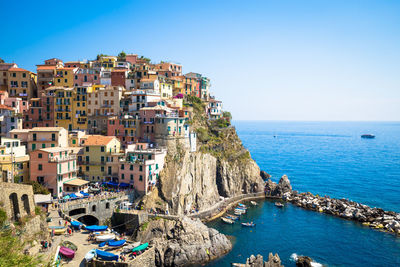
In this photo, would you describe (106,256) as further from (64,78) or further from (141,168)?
(64,78)

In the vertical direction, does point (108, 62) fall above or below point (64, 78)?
above

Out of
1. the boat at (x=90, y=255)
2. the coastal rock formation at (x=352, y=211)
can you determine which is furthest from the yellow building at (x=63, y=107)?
the coastal rock formation at (x=352, y=211)

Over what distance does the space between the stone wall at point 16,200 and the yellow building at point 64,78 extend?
45648 millimetres

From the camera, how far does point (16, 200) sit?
3784 centimetres

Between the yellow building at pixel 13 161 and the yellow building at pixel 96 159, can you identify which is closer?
the yellow building at pixel 13 161

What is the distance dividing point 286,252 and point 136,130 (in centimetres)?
3889

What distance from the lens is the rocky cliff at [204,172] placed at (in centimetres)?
6219

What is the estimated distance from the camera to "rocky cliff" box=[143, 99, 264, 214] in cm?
6219

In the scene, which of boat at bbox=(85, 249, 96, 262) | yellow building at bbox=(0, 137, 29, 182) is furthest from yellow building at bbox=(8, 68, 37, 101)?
boat at bbox=(85, 249, 96, 262)

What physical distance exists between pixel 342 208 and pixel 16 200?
66.0m

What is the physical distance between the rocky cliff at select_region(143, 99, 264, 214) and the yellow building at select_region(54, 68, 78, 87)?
1293 inches

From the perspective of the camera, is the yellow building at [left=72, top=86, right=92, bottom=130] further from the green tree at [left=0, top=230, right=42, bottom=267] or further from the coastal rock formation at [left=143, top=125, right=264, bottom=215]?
the green tree at [left=0, top=230, right=42, bottom=267]

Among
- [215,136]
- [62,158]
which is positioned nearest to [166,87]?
[215,136]

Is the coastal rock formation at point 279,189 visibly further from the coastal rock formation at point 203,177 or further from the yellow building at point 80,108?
the yellow building at point 80,108
